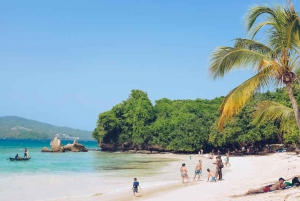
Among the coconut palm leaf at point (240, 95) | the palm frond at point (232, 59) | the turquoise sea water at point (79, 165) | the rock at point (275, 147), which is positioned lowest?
the turquoise sea water at point (79, 165)

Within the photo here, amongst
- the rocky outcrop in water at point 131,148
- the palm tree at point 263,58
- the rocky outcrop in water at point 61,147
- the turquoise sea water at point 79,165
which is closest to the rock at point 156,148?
the rocky outcrop in water at point 131,148

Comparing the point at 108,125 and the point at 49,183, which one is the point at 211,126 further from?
the point at 49,183

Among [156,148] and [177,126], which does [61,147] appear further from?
[177,126]

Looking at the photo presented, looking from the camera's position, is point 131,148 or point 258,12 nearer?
point 258,12

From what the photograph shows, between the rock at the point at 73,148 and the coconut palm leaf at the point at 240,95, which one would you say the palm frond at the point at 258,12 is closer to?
the coconut palm leaf at the point at 240,95

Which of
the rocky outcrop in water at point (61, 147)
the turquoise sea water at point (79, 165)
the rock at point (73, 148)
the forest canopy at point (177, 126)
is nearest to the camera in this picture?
the turquoise sea water at point (79, 165)

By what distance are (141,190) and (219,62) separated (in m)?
9.68

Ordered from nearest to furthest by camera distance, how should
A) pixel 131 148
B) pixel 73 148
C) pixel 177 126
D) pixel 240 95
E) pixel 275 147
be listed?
pixel 240 95, pixel 275 147, pixel 177 126, pixel 73 148, pixel 131 148

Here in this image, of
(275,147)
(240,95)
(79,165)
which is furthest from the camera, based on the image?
(275,147)

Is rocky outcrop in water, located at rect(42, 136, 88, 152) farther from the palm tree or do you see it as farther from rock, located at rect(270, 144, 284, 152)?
the palm tree

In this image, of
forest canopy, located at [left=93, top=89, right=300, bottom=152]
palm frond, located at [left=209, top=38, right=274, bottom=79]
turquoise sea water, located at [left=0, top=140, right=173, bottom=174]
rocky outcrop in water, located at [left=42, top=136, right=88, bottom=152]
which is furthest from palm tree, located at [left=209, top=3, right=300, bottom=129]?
rocky outcrop in water, located at [left=42, top=136, right=88, bottom=152]

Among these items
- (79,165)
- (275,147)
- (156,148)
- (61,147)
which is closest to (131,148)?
(156,148)

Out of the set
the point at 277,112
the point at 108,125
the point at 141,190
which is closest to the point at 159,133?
the point at 108,125

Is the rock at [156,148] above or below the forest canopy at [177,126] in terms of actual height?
below
